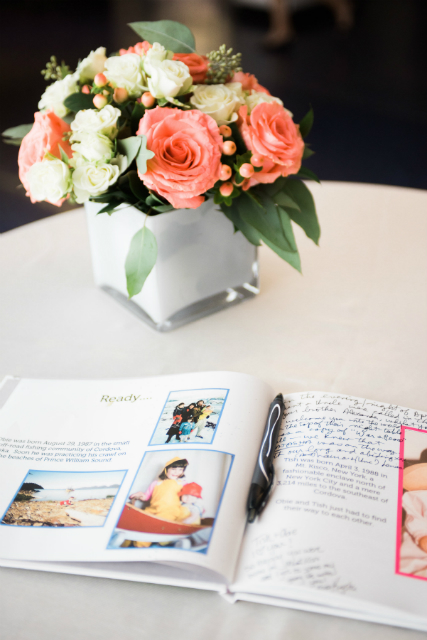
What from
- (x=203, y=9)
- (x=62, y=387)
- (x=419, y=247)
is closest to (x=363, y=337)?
(x=419, y=247)

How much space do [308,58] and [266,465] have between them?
342 centimetres

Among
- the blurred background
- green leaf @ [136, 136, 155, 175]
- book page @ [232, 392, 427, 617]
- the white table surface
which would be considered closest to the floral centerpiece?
green leaf @ [136, 136, 155, 175]

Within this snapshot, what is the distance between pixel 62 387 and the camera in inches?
27.8

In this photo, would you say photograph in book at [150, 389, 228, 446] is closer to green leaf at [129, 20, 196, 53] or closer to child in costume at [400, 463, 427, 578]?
child in costume at [400, 463, 427, 578]

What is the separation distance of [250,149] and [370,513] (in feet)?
1.45

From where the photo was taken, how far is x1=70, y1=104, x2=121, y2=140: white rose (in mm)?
669

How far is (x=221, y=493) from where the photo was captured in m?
0.54

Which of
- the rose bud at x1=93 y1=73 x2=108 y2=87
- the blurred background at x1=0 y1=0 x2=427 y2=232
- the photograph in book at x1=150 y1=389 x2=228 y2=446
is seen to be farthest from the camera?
the blurred background at x1=0 y1=0 x2=427 y2=232

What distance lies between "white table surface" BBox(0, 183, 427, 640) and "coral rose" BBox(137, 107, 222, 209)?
0.77ft

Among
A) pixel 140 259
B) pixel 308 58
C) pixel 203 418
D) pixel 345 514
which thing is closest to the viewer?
pixel 345 514

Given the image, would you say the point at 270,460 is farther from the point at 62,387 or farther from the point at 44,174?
the point at 44,174

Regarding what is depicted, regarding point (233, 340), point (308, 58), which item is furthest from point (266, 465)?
point (308, 58)

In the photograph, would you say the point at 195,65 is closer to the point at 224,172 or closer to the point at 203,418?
the point at 224,172

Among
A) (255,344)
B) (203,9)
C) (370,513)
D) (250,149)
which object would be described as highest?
(203,9)
